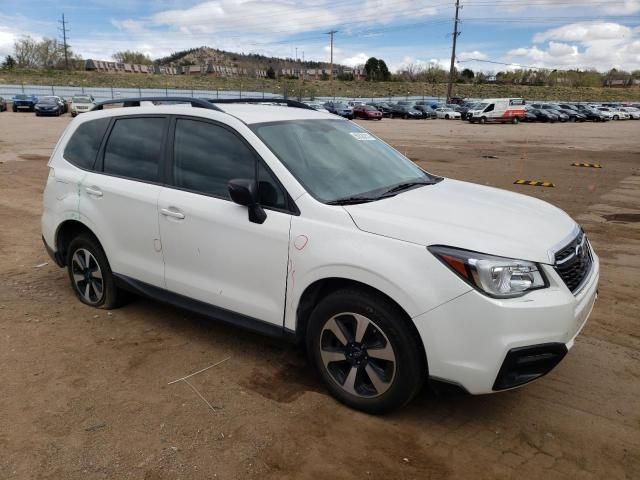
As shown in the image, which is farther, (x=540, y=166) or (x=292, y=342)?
(x=540, y=166)

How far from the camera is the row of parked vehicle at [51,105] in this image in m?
34.7

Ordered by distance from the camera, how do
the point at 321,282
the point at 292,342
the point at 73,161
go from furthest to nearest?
the point at 73,161 < the point at 292,342 < the point at 321,282

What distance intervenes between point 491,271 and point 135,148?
2897 millimetres

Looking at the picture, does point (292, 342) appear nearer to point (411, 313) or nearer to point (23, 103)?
point (411, 313)

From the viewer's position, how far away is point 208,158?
12.1 ft

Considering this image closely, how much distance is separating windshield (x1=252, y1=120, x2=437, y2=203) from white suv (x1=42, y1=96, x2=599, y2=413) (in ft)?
0.05

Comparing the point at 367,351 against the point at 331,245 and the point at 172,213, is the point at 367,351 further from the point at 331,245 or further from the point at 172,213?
the point at 172,213

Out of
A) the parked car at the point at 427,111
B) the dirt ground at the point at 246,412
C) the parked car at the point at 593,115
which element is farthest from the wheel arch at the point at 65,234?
the parked car at the point at 593,115

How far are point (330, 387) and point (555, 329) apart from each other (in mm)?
1363

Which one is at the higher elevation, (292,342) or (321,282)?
(321,282)

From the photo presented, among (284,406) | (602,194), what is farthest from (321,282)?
(602,194)

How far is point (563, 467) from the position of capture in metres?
2.74

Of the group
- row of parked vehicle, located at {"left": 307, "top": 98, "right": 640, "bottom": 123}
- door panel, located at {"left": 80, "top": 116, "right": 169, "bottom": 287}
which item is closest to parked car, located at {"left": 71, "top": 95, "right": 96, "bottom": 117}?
row of parked vehicle, located at {"left": 307, "top": 98, "right": 640, "bottom": 123}

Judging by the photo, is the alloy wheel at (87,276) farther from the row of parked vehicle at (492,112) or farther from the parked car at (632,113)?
the parked car at (632,113)
